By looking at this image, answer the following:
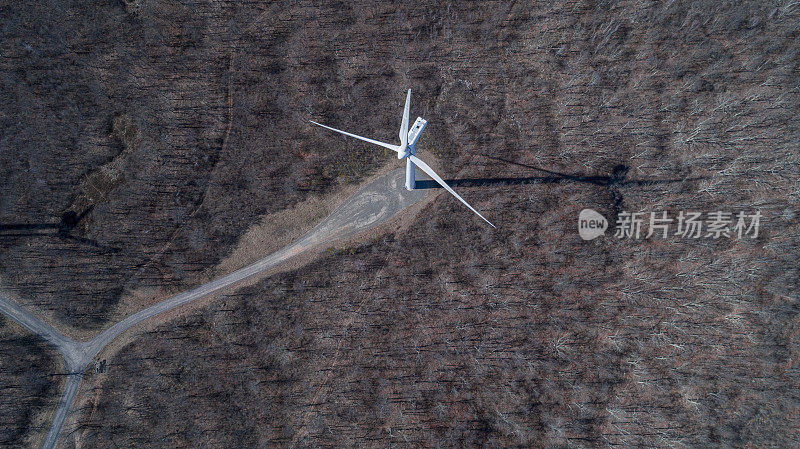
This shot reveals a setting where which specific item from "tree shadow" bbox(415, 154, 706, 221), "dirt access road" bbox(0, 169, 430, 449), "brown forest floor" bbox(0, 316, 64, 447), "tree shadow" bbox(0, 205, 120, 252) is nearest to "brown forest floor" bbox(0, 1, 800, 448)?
"tree shadow" bbox(415, 154, 706, 221)

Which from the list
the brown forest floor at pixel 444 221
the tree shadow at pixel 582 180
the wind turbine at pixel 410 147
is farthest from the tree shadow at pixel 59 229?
the tree shadow at pixel 582 180

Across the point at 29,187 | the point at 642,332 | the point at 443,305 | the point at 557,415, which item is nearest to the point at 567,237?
the point at 642,332

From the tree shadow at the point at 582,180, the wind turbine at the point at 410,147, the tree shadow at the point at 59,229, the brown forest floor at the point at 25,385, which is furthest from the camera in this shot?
the tree shadow at the point at 582,180

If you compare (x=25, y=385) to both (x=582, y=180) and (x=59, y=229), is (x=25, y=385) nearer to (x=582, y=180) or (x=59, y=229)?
(x=59, y=229)

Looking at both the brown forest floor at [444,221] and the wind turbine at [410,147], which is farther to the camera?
the brown forest floor at [444,221]

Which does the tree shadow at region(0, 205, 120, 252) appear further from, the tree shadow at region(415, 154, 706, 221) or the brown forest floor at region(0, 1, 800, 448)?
the tree shadow at region(415, 154, 706, 221)

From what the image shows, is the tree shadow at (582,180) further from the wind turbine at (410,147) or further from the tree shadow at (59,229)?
the tree shadow at (59,229)

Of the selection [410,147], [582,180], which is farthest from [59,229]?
[582,180]
